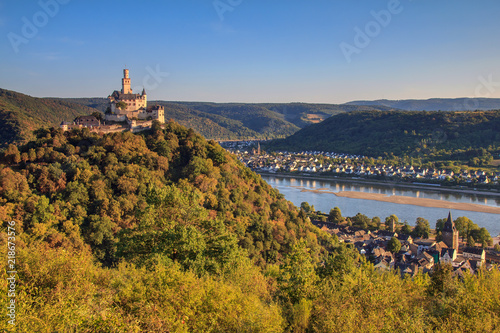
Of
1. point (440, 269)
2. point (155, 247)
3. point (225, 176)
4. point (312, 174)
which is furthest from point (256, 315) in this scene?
point (312, 174)

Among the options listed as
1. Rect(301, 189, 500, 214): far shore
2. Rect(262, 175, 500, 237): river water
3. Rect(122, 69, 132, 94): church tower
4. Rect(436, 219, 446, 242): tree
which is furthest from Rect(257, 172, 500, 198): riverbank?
Rect(122, 69, 132, 94): church tower

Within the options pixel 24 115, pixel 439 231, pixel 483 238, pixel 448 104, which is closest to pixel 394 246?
pixel 439 231

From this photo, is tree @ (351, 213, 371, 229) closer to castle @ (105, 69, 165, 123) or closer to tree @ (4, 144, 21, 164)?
castle @ (105, 69, 165, 123)

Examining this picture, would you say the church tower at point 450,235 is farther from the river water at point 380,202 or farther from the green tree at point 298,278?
the green tree at point 298,278

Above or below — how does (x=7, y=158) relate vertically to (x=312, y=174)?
above

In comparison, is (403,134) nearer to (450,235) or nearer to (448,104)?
(450,235)

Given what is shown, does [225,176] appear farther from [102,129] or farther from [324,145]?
[324,145]
